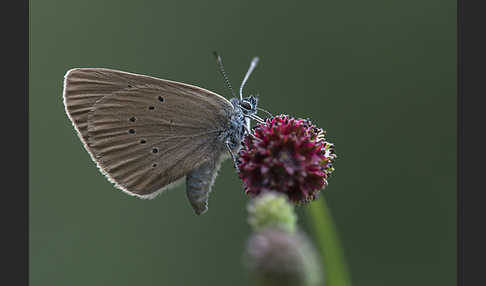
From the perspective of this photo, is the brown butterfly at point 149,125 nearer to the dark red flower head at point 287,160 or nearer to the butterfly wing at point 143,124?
the butterfly wing at point 143,124

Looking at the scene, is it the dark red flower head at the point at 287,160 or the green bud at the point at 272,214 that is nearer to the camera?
the green bud at the point at 272,214

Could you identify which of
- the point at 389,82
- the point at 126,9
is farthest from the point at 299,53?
the point at 126,9

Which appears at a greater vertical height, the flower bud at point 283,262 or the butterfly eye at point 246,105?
the butterfly eye at point 246,105

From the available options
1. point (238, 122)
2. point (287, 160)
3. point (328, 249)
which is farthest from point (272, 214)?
point (238, 122)

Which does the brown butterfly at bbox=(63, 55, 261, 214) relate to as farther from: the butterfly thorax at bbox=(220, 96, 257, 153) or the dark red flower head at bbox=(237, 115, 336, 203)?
the dark red flower head at bbox=(237, 115, 336, 203)

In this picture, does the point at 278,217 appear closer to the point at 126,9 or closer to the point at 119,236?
the point at 119,236

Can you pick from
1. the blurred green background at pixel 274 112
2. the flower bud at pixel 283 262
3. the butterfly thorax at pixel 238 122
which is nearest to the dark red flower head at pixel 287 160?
the butterfly thorax at pixel 238 122
